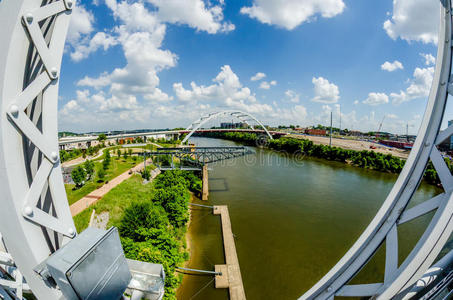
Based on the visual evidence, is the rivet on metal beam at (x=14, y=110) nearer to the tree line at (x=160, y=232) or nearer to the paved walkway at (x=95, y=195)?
the tree line at (x=160, y=232)

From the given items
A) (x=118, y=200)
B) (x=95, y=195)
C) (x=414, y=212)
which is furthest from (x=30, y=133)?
(x=95, y=195)

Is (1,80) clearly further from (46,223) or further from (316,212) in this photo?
(316,212)

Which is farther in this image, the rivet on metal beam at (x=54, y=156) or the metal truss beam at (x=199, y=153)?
the metal truss beam at (x=199, y=153)

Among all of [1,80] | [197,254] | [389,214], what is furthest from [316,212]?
[1,80]

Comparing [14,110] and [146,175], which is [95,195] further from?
[14,110]

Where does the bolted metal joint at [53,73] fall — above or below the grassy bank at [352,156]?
above

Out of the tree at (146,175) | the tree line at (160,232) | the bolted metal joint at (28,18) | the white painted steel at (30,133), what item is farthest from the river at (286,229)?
the bolted metal joint at (28,18)
